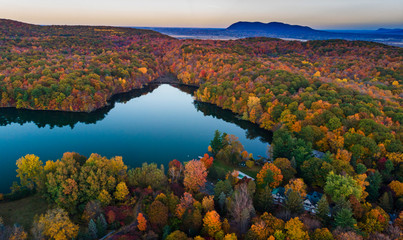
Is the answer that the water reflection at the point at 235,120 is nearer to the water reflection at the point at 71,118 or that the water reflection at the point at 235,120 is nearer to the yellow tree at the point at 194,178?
the water reflection at the point at 71,118

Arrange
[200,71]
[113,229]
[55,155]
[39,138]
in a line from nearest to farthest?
[113,229], [55,155], [39,138], [200,71]

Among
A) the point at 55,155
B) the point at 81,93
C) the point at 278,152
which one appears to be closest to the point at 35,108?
the point at 81,93

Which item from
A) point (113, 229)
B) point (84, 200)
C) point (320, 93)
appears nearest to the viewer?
point (113, 229)

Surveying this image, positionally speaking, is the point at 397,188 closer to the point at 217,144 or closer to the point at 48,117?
the point at 217,144

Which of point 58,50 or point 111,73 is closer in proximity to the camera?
point 111,73

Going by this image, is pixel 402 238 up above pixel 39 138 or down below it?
above

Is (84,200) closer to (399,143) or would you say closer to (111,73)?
(399,143)
